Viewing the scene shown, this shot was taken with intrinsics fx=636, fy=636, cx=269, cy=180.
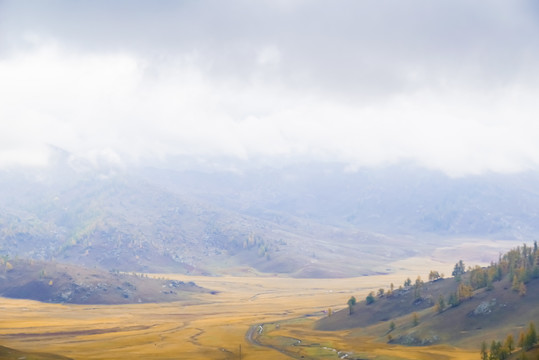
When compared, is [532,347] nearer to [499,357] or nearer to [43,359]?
[499,357]

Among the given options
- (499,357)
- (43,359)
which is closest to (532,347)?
(499,357)

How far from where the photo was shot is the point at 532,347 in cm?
17712

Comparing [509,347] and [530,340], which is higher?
[530,340]

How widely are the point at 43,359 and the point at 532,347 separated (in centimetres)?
14592

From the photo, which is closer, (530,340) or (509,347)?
(530,340)

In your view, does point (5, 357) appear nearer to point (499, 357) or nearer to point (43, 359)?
point (43, 359)

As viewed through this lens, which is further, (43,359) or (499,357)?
(43,359)

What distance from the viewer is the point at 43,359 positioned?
199 meters

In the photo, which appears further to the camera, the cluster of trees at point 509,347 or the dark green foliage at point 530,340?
the cluster of trees at point 509,347

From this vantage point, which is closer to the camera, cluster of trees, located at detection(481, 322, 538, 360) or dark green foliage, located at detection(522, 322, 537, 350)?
dark green foliage, located at detection(522, 322, 537, 350)

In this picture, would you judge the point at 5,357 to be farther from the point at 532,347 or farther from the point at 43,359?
the point at 532,347

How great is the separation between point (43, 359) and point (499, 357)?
454 ft

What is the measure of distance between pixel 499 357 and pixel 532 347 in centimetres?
1097
